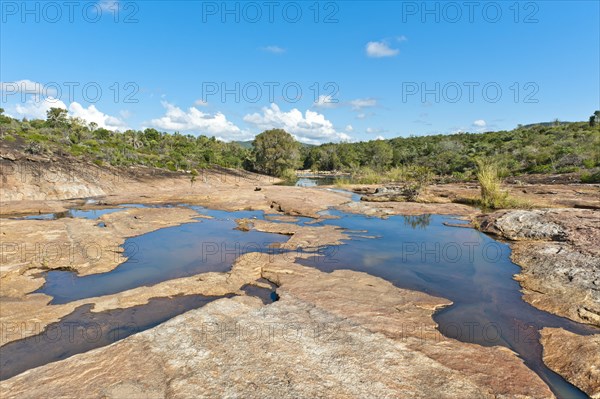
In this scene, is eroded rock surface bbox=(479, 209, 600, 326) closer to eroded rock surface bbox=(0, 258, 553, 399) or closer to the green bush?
eroded rock surface bbox=(0, 258, 553, 399)

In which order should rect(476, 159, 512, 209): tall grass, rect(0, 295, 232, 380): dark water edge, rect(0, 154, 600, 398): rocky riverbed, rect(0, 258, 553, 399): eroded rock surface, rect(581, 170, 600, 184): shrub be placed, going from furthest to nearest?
rect(581, 170, 600, 184): shrub, rect(476, 159, 512, 209): tall grass, rect(0, 295, 232, 380): dark water edge, rect(0, 154, 600, 398): rocky riverbed, rect(0, 258, 553, 399): eroded rock surface

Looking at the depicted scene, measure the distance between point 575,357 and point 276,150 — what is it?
4879cm

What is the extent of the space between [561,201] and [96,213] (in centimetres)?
2466

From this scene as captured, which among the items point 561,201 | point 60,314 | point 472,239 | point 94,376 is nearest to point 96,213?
point 60,314

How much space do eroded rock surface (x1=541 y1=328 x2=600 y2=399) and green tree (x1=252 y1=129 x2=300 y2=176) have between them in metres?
47.2

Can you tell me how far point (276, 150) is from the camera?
170ft

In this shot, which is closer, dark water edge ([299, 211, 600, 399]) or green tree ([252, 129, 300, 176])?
dark water edge ([299, 211, 600, 399])

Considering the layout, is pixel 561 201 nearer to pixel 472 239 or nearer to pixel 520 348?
pixel 472 239

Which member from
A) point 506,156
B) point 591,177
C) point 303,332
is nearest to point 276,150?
point 506,156

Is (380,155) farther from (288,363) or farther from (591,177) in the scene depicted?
(288,363)

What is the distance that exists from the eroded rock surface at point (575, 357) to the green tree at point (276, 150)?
4718cm

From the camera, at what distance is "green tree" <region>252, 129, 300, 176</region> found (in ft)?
170

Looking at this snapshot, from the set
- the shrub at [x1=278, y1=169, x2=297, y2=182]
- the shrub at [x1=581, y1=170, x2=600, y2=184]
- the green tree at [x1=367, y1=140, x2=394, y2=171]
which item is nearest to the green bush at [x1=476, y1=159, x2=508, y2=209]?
the shrub at [x1=581, y1=170, x2=600, y2=184]

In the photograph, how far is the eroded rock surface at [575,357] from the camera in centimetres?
420
